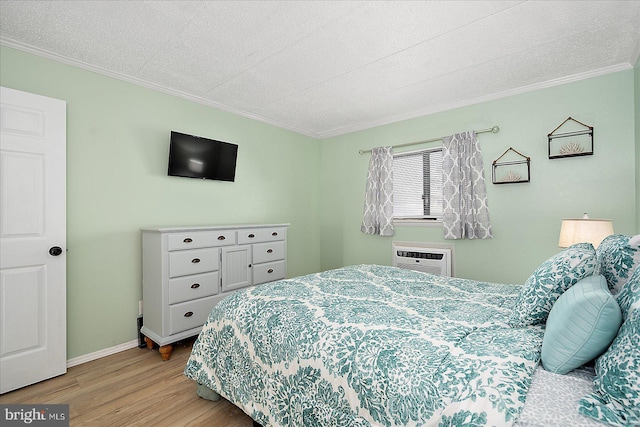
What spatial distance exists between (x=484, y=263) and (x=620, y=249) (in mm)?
2024

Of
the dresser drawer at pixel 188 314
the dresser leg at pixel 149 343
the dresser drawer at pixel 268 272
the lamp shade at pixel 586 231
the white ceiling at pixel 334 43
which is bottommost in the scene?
the dresser leg at pixel 149 343

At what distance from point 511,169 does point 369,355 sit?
2803 mm

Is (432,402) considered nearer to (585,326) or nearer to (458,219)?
(585,326)

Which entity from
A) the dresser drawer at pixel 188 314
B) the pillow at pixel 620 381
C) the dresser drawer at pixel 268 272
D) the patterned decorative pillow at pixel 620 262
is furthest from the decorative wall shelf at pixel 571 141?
the dresser drawer at pixel 188 314

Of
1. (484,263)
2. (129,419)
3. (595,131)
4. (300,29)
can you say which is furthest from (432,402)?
(595,131)

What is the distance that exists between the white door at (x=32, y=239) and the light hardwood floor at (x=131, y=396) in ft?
0.65

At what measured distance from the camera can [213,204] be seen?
11.2ft

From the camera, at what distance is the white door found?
2080 millimetres

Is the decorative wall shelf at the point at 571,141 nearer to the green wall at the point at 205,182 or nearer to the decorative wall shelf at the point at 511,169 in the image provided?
the green wall at the point at 205,182

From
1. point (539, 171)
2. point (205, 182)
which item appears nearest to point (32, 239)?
point (205, 182)

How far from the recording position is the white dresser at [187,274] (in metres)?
2.53

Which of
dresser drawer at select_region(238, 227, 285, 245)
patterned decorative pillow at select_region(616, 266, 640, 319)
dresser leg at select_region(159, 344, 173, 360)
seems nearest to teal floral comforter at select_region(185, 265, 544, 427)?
patterned decorative pillow at select_region(616, 266, 640, 319)

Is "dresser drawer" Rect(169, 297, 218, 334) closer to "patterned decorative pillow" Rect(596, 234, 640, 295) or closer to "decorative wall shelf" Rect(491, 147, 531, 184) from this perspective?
"patterned decorative pillow" Rect(596, 234, 640, 295)

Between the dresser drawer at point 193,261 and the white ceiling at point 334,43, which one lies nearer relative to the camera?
the white ceiling at point 334,43
